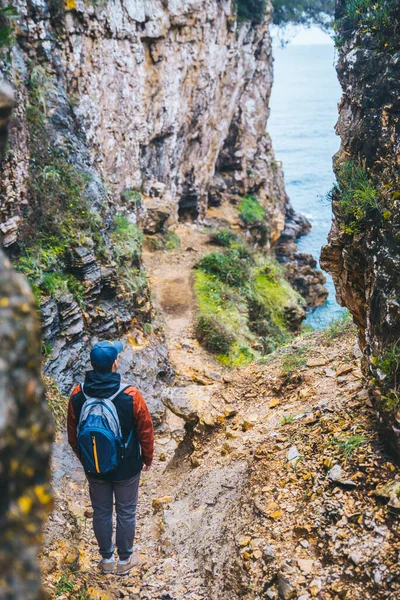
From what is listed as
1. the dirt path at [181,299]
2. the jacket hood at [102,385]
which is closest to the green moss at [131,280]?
the dirt path at [181,299]

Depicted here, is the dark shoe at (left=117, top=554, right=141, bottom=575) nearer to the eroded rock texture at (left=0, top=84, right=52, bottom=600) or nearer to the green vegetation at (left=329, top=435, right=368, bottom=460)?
the green vegetation at (left=329, top=435, right=368, bottom=460)

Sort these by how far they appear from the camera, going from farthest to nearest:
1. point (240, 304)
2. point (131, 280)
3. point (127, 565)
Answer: point (240, 304) → point (131, 280) → point (127, 565)

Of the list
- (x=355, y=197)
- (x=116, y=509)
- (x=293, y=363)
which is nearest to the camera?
(x=116, y=509)

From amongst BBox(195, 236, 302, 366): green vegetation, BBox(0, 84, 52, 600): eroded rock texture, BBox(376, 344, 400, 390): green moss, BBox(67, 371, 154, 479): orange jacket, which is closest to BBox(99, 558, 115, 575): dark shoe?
BBox(67, 371, 154, 479): orange jacket

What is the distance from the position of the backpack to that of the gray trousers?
346mm

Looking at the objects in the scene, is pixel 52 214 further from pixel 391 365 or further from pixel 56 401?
pixel 391 365

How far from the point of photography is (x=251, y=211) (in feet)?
80.8

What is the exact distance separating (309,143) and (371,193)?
45.8 m

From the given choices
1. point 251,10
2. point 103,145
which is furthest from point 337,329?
point 251,10

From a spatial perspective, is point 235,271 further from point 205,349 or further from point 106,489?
point 106,489

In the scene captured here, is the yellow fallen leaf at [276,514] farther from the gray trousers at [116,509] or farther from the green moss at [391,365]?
the green moss at [391,365]

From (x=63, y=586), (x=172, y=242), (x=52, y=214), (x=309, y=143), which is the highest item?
(x=52, y=214)

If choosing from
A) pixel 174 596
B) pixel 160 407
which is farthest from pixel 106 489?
pixel 160 407

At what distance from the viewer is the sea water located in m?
30.8
